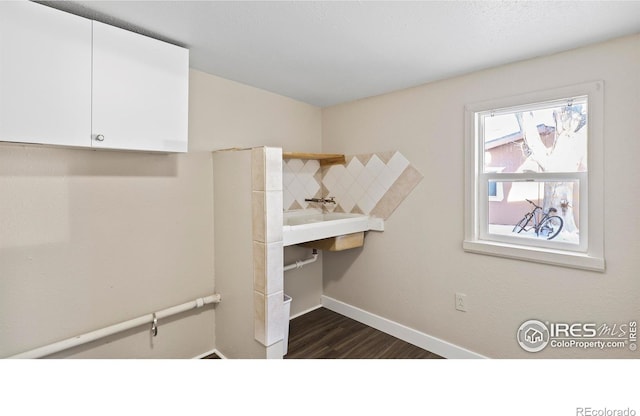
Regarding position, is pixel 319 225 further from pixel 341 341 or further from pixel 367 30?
pixel 367 30

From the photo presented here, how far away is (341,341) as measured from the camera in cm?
237

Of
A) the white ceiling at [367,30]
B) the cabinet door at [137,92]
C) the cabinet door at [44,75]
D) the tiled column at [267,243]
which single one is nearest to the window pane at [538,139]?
the white ceiling at [367,30]

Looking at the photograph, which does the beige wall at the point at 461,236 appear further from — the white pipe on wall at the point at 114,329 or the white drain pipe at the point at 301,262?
the white pipe on wall at the point at 114,329

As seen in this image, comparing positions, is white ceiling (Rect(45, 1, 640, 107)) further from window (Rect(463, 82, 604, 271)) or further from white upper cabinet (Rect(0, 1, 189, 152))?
window (Rect(463, 82, 604, 271))

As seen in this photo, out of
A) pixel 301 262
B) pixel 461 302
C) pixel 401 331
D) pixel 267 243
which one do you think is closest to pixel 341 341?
pixel 401 331

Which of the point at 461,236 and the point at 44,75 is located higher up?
the point at 44,75

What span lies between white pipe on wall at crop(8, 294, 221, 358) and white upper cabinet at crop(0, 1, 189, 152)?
3.29 feet

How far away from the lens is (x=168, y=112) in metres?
1.57

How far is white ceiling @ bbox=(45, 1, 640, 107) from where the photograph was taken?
1.29 m

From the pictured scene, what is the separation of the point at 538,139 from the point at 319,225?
4.96ft

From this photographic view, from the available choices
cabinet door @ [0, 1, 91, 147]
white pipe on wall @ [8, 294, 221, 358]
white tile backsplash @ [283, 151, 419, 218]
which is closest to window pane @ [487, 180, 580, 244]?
white tile backsplash @ [283, 151, 419, 218]
